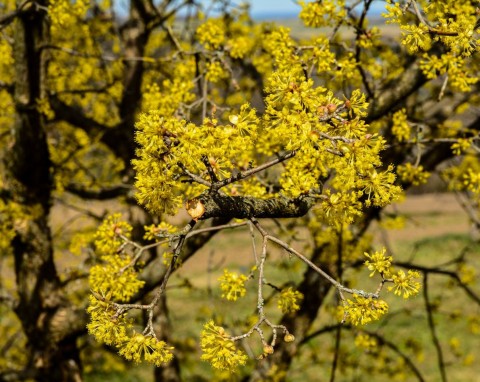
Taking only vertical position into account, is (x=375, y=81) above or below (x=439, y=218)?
below

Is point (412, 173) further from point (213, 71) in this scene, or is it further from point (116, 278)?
point (116, 278)

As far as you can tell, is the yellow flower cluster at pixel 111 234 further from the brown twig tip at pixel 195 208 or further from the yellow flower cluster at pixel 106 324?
the brown twig tip at pixel 195 208

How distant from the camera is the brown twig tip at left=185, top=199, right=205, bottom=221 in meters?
2.35

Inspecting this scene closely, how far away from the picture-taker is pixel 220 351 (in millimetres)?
2203

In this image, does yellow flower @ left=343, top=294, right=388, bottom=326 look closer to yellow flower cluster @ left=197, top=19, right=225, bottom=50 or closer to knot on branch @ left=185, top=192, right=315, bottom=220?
knot on branch @ left=185, top=192, right=315, bottom=220

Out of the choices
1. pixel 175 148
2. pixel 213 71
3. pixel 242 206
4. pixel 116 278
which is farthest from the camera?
pixel 213 71

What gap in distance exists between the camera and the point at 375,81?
189 inches

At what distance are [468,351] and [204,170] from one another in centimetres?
1063

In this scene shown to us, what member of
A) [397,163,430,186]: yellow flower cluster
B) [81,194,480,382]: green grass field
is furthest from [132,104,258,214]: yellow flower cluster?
[81,194,480,382]: green grass field

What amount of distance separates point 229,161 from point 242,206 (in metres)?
0.37

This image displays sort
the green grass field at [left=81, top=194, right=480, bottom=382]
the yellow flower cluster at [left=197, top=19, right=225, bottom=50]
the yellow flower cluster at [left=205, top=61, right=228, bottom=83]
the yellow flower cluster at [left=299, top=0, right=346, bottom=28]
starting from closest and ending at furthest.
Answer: the yellow flower cluster at [left=299, top=0, right=346, bottom=28] < the yellow flower cluster at [left=205, top=61, right=228, bottom=83] < the yellow flower cluster at [left=197, top=19, right=225, bottom=50] < the green grass field at [left=81, top=194, right=480, bottom=382]

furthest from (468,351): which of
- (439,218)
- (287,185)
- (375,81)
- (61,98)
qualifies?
(439,218)

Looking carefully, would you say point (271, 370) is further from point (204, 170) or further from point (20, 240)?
point (204, 170)

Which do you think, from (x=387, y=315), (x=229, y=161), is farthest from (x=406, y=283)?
(x=387, y=315)
